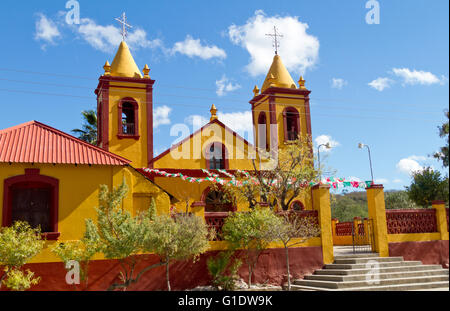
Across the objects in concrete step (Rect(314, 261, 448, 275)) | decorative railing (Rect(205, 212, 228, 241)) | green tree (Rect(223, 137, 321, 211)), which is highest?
green tree (Rect(223, 137, 321, 211))

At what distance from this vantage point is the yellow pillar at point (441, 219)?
1764 cm

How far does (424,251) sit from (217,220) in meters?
7.72

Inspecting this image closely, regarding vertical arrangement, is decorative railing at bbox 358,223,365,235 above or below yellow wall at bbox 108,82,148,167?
below

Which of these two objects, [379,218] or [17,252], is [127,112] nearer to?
[17,252]

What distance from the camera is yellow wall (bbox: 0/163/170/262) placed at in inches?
605

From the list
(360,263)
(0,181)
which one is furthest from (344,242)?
(0,181)

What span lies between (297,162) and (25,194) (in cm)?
1038

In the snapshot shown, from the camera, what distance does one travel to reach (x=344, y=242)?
913 inches

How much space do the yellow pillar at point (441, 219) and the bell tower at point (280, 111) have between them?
10067mm

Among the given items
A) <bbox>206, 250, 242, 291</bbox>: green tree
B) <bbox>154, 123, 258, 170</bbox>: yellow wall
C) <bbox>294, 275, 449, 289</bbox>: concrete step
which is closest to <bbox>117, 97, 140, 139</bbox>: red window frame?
<bbox>154, 123, 258, 170</bbox>: yellow wall

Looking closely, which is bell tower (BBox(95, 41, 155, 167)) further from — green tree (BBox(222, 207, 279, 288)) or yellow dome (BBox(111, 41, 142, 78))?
green tree (BBox(222, 207, 279, 288))

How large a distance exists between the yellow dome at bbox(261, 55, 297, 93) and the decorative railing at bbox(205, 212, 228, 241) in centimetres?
1336

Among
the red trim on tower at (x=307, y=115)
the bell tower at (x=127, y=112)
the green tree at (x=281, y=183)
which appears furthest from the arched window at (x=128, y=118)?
the red trim on tower at (x=307, y=115)
